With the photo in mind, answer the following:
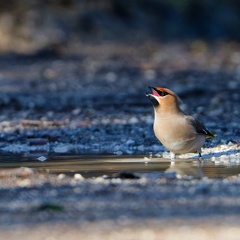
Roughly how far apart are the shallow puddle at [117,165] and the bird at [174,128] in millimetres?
167

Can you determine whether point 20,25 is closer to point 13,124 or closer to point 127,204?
point 13,124

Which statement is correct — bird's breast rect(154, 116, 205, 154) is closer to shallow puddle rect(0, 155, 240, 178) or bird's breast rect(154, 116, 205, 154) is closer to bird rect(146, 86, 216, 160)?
bird rect(146, 86, 216, 160)

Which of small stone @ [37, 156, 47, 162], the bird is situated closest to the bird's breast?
the bird

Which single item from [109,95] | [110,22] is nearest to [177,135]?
[109,95]

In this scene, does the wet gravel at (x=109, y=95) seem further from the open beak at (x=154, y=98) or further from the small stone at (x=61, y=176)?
the small stone at (x=61, y=176)

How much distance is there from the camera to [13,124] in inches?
566

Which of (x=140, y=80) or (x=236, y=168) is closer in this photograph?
(x=236, y=168)

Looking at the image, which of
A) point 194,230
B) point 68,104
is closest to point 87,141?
point 68,104

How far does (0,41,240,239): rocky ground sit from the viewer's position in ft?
23.1

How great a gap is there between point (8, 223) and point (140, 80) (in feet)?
45.2

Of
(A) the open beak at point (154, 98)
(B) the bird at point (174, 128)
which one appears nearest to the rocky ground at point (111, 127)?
(B) the bird at point (174, 128)

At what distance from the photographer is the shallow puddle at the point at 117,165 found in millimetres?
9852

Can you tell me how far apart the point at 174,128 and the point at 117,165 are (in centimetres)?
83

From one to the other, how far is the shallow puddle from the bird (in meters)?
0.17
